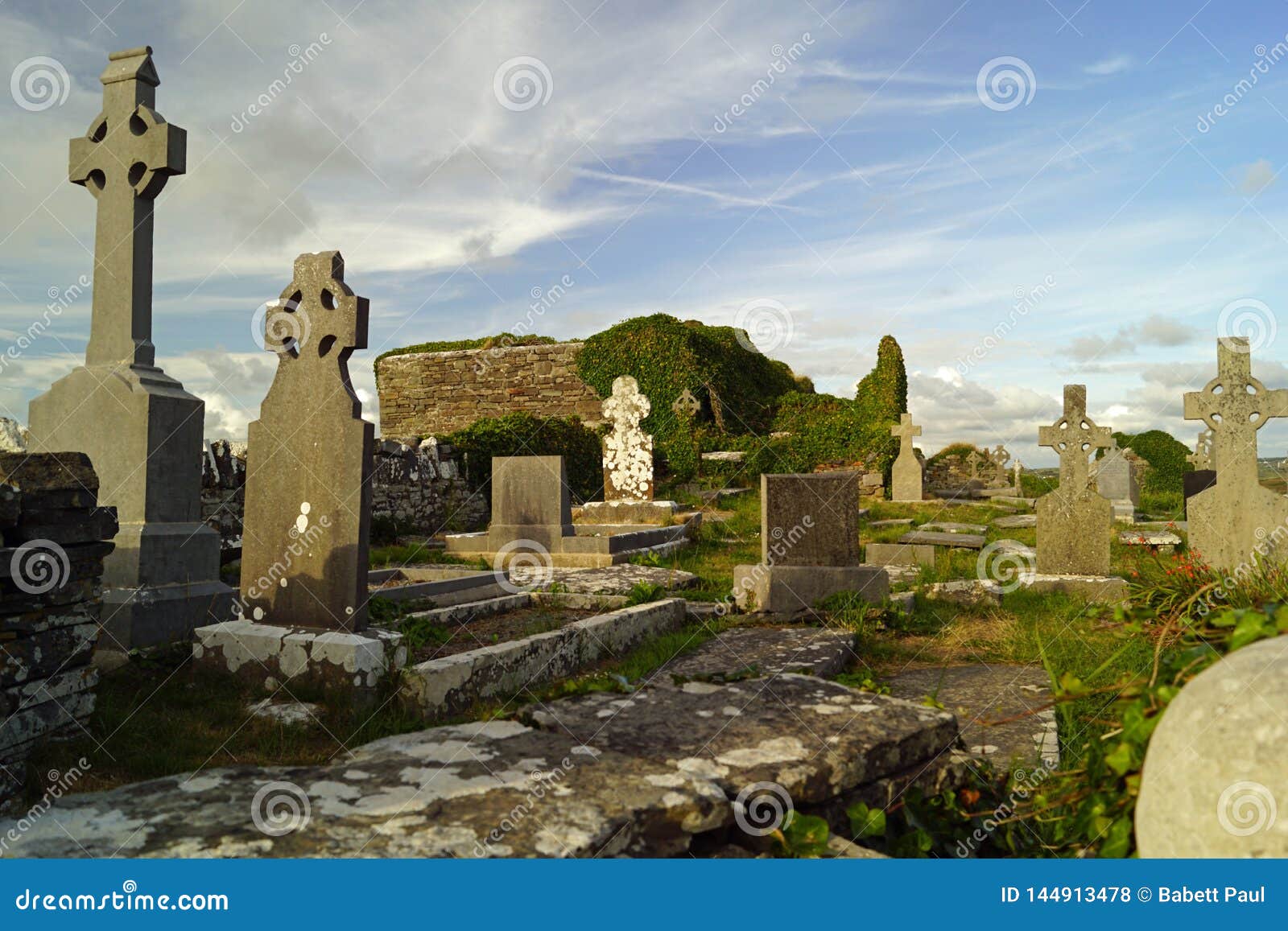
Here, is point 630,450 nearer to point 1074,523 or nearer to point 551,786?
point 1074,523

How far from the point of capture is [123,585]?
193 inches

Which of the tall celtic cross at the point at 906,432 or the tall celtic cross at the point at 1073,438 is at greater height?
the tall celtic cross at the point at 906,432

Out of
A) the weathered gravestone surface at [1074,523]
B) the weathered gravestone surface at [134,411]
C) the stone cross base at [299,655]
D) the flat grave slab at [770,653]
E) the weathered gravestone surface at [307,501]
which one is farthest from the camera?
the weathered gravestone surface at [1074,523]

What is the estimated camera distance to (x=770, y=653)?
16.8 ft

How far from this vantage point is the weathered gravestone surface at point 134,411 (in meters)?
4.93

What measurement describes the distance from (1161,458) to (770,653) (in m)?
26.0

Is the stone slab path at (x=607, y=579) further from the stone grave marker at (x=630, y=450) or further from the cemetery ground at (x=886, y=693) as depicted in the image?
the stone grave marker at (x=630, y=450)

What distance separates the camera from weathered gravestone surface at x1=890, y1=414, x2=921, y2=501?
20.3 metres

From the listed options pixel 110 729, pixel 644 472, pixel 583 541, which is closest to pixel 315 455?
pixel 110 729

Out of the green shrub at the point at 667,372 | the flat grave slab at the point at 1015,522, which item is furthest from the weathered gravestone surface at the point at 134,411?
the green shrub at the point at 667,372

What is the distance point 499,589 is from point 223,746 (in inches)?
149

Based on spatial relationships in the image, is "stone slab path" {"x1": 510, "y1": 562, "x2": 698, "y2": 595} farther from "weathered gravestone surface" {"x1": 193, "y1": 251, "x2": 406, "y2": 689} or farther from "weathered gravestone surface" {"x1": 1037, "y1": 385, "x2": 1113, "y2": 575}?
"weathered gravestone surface" {"x1": 1037, "y1": 385, "x2": 1113, "y2": 575}

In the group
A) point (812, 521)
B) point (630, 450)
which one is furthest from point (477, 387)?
point (812, 521)

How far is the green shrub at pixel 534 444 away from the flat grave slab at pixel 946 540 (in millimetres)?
5116
